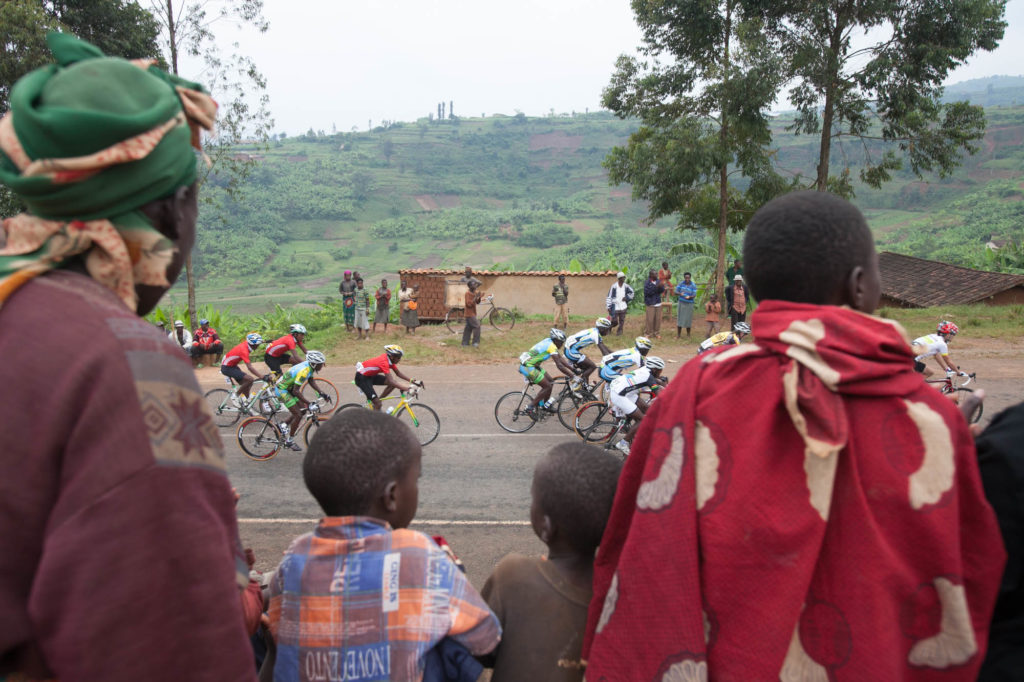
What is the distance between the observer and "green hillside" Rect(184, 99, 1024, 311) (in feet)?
191

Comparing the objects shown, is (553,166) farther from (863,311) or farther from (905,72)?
(863,311)

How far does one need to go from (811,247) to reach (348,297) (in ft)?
64.9

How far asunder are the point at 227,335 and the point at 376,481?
68.3ft

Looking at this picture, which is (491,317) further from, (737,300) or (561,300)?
(737,300)

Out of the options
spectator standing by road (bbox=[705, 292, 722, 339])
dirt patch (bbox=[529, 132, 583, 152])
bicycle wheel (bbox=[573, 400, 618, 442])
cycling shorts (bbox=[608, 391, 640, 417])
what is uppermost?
dirt patch (bbox=[529, 132, 583, 152])

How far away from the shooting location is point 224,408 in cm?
1134

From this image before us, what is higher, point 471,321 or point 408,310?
point 471,321

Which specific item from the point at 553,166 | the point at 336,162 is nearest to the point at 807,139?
the point at 553,166

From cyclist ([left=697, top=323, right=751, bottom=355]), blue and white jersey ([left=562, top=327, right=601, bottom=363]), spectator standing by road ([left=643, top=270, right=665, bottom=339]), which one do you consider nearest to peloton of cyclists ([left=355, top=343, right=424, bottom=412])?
blue and white jersey ([left=562, top=327, right=601, bottom=363])

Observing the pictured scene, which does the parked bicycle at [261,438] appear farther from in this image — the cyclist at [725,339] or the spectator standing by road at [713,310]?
the spectator standing by road at [713,310]

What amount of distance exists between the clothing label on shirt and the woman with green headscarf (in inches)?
27.0

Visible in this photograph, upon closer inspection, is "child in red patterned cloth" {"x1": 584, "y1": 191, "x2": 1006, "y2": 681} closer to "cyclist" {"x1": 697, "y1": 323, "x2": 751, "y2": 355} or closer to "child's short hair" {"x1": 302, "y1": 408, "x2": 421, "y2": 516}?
"child's short hair" {"x1": 302, "y1": 408, "x2": 421, "y2": 516}

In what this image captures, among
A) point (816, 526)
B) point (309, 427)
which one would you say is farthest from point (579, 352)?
point (816, 526)

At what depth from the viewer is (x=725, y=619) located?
4.79 feet
